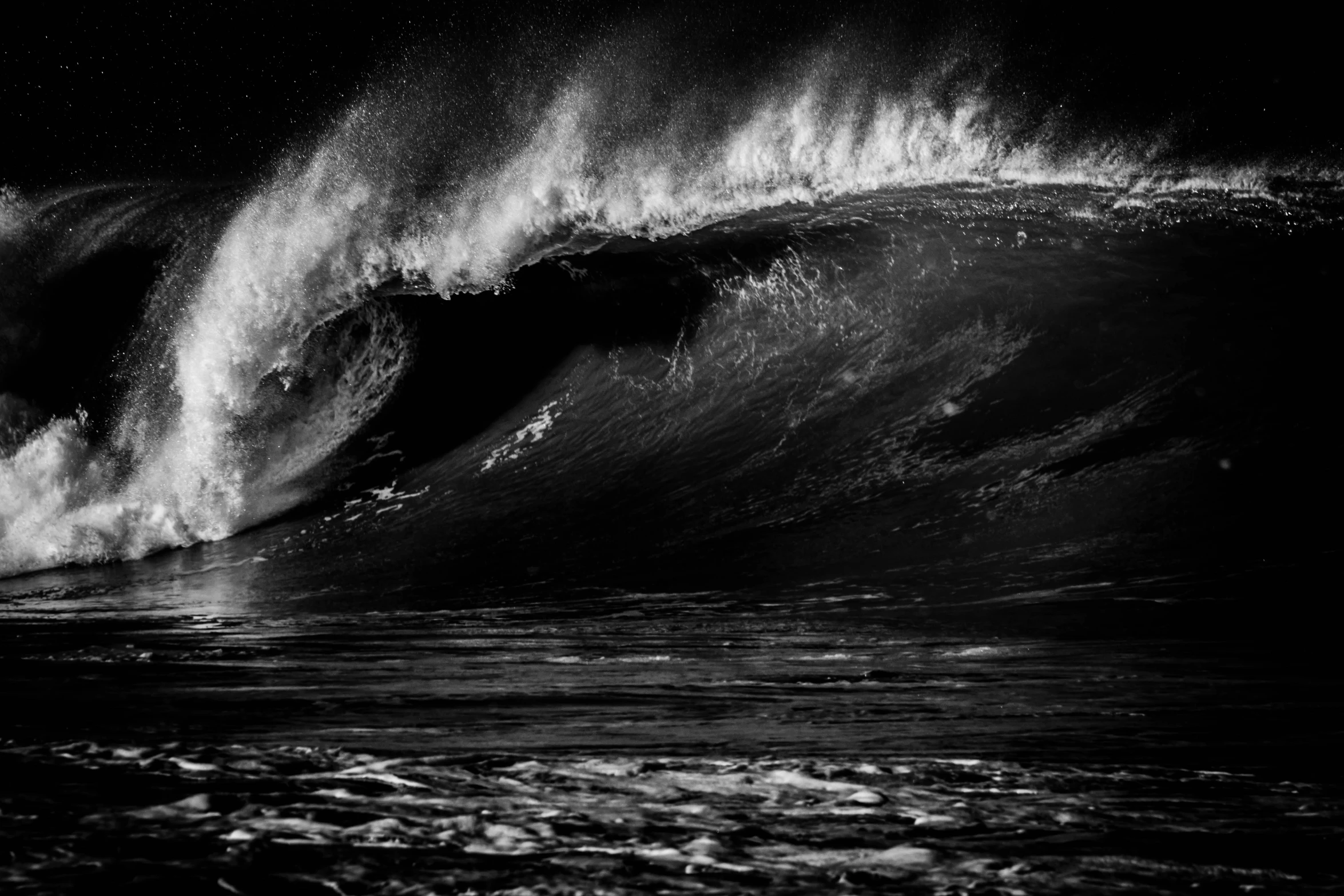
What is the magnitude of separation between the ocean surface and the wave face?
0.03 m

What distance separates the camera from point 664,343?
779 cm

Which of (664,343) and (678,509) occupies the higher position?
(664,343)

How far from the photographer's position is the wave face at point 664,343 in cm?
598

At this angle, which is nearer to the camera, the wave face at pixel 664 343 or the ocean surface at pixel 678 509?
the ocean surface at pixel 678 509

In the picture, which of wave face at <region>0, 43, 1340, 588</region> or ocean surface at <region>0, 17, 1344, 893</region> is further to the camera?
wave face at <region>0, 43, 1340, 588</region>

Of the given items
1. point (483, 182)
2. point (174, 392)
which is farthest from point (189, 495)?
point (483, 182)

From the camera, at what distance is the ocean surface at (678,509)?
185 cm

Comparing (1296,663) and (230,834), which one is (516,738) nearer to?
(230,834)

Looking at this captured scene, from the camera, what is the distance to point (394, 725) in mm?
2623

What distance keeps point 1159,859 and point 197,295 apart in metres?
8.54

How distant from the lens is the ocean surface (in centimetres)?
185

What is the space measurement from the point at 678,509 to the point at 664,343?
202cm

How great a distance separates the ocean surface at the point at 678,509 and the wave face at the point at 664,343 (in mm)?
33

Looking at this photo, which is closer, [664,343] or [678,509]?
[678,509]
